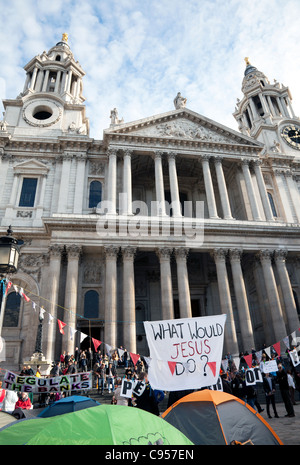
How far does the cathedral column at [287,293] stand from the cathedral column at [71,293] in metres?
15.0

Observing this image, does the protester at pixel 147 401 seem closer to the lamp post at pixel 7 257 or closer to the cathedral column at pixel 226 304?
the lamp post at pixel 7 257

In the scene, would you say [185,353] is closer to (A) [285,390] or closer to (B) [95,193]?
(A) [285,390]

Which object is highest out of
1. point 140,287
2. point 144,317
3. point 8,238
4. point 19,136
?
point 19,136

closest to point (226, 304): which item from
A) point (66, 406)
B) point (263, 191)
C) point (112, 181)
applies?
point (263, 191)

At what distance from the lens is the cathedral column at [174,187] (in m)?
25.1

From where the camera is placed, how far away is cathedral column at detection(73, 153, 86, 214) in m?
25.0

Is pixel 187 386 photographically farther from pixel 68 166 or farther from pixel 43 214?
pixel 68 166

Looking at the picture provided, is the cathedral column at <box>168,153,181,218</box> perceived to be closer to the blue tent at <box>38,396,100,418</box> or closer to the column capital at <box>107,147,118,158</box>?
the column capital at <box>107,147,118,158</box>

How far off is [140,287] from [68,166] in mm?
12067

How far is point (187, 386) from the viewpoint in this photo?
6.53 meters

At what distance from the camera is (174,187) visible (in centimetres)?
2608

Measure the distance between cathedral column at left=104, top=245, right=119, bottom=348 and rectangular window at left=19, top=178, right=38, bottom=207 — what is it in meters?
8.72
